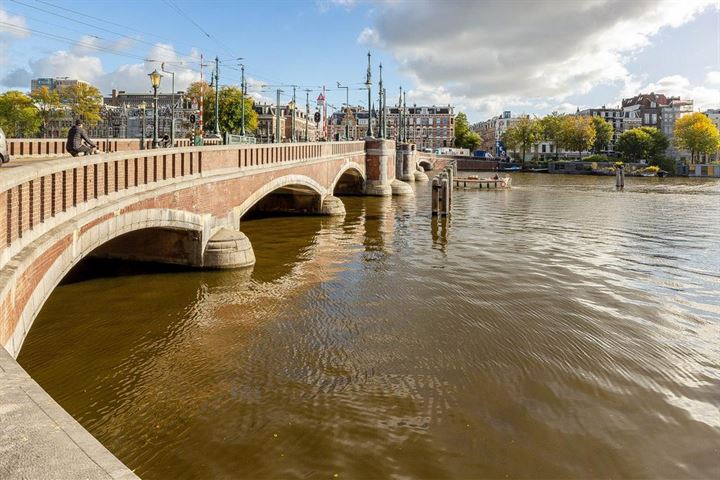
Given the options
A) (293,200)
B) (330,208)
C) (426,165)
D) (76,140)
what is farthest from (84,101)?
(76,140)

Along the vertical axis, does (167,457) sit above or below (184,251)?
below

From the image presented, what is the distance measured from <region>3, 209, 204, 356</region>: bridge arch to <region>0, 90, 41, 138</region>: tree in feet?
212

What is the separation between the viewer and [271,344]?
12523mm

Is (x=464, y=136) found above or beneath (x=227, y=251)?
above

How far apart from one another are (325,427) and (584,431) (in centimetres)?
389

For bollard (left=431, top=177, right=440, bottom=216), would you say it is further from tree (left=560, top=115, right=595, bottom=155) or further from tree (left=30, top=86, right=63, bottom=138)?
tree (left=560, top=115, right=595, bottom=155)

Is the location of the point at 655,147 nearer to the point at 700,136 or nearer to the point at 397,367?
the point at 700,136

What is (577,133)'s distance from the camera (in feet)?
382

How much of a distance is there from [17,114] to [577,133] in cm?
9637

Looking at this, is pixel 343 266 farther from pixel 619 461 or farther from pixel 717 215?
pixel 717 215

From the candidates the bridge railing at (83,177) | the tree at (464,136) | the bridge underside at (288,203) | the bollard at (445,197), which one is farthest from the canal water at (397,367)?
the tree at (464,136)

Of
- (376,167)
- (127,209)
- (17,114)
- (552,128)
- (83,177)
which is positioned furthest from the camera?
(552,128)

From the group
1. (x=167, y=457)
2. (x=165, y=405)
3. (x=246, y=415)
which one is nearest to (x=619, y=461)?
A: (x=246, y=415)

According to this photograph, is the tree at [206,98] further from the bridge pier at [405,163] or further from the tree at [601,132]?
the tree at [601,132]
